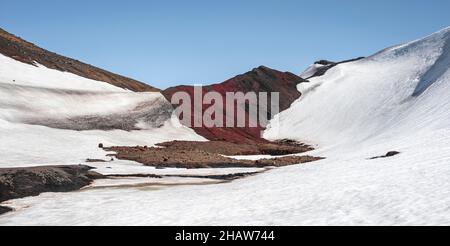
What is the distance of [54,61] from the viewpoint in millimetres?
78375

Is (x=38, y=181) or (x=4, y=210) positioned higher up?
(x=38, y=181)

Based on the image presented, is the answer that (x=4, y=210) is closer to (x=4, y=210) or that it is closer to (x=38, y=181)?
(x=4, y=210)

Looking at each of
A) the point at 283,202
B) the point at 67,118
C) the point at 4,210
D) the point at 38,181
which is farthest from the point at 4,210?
the point at 67,118

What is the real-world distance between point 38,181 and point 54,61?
57.9 metres

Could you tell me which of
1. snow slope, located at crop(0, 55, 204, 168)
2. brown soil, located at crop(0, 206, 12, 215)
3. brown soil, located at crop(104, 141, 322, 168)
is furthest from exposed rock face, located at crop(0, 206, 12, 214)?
brown soil, located at crop(104, 141, 322, 168)

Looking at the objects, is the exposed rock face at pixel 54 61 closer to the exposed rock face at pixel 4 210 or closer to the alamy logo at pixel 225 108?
the alamy logo at pixel 225 108

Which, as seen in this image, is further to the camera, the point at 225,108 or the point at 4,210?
the point at 225,108

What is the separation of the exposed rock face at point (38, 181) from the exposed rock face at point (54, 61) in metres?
48.0

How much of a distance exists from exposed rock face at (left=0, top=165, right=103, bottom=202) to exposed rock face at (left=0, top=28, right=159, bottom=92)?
48.0 meters

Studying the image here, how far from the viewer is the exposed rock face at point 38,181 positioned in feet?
76.7

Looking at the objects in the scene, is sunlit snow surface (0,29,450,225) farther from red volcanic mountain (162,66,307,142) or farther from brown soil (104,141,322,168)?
red volcanic mountain (162,66,307,142)

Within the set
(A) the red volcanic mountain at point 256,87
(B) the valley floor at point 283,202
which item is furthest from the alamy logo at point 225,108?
(B) the valley floor at point 283,202
